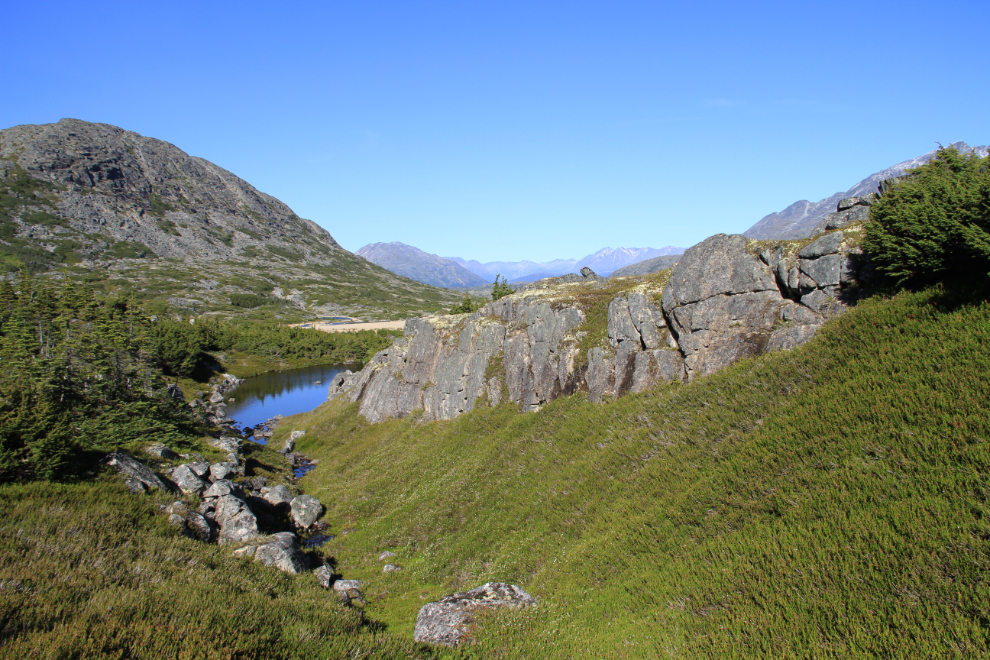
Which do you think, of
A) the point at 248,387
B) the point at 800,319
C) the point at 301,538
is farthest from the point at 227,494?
the point at 248,387

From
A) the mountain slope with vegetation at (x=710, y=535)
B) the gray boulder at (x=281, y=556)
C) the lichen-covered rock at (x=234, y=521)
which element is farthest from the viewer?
the lichen-covered rock at (x=234, y=521)

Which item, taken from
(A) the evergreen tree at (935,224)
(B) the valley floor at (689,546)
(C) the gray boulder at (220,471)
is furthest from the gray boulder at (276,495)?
(A) the evergreen tree at (935,224)

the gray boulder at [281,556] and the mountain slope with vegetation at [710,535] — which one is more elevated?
the mountain slope with vegetation at [710,535]

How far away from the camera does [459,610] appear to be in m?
16.1

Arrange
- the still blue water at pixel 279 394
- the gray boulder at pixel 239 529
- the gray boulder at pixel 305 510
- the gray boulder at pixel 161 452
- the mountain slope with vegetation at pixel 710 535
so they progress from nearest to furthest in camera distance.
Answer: the mountain slope with vegetation at pixel 710 535, the gray boulder at pixel 239 529, the gray boulder at pixel 305 510, the gray boulder at pixel 161 452, the still blue water at pixel 279 394

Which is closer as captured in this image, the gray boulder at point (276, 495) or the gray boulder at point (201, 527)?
the gray boulder at point (201, 527)

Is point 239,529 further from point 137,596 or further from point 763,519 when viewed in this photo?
point 763,519

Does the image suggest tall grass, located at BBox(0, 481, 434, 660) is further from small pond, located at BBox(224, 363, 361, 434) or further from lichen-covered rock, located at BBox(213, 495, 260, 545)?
small pond, located at BBox(224, 363, 361, 434)

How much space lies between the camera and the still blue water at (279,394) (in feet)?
295

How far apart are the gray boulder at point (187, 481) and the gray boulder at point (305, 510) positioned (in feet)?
22.0

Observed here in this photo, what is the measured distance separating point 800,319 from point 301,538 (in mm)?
33826

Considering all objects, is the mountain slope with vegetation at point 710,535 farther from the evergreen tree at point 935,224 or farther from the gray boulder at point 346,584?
the gray boulder at point 346,584

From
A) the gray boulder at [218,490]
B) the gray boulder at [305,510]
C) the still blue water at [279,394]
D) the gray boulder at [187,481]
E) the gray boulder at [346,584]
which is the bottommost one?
the still blue water at [279,394]

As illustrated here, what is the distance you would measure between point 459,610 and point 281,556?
1231 cm
